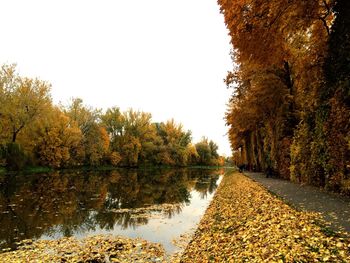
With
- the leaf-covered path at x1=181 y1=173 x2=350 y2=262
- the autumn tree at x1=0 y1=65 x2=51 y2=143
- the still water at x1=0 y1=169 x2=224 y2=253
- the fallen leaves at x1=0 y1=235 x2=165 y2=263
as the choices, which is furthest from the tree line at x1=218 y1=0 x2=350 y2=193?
the autumn tree at x1=0 y1=65 x2=51 y2=143

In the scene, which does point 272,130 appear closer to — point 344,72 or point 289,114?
point 289,114

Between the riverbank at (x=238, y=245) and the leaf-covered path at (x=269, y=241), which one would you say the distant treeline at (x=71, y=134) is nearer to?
the riverbank at (x=238, y=245)

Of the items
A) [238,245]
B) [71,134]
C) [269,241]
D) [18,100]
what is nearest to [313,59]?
[269,241]

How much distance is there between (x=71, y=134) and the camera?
47.5m

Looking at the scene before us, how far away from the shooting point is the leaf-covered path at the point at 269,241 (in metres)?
5.11

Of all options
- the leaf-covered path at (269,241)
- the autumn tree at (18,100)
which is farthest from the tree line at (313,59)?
the autumn tree at (18,100)

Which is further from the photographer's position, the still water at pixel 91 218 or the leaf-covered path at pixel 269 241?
the still water at pixel 91 218

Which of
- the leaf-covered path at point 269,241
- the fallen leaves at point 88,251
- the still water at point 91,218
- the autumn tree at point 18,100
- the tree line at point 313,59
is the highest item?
the autumn tree at point 18,100

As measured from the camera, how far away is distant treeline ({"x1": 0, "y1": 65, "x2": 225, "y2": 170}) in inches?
1499

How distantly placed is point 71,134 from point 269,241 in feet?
150

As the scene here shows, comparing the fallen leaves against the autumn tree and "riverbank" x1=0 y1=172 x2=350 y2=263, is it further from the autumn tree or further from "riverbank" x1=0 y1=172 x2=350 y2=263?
the autumn tree

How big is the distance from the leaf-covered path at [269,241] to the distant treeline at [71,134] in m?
35.7

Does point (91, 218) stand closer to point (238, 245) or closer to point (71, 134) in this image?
point (238, 245)

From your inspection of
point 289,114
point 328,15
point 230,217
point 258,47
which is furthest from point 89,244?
point 289,114
